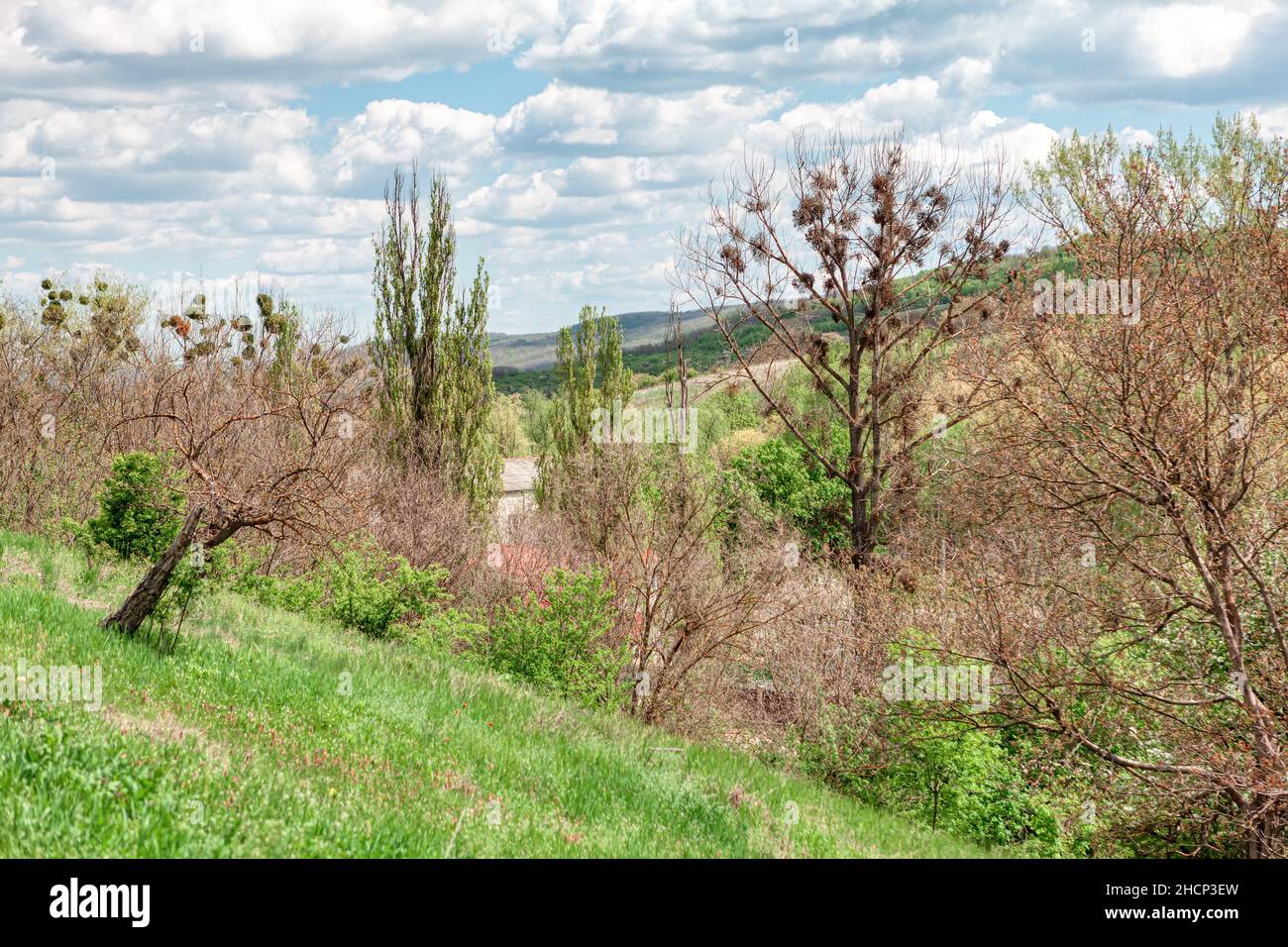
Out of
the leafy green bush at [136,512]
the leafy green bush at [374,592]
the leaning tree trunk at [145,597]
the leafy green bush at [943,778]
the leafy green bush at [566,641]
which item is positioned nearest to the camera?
the leaning tree trunk at [145,597]

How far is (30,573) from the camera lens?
12094mm

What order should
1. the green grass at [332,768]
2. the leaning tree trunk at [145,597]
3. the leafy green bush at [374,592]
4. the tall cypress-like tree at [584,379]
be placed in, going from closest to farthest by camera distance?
the green grass at [332,768]
the leaning tree trunk at [145,597]
the leafy green bush at [374,592]
the tall cypress-like tree at [584,379]

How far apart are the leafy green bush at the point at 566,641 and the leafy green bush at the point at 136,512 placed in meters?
5.32

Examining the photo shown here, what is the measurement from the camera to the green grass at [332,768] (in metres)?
5.59

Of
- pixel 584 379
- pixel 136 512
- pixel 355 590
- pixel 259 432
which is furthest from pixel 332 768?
pixel 584 379

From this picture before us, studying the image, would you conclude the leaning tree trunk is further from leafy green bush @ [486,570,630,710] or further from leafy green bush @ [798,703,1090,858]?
leafy green bush @ [798,703,1090,858]

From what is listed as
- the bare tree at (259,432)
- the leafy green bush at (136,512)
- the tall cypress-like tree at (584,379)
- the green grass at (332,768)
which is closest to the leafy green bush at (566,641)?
the green grass at (332,768)

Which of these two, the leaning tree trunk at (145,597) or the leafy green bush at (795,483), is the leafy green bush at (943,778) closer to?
the leaning tree trunk at (145,597)

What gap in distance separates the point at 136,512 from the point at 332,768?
9.25 meters

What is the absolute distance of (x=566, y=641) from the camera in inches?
610

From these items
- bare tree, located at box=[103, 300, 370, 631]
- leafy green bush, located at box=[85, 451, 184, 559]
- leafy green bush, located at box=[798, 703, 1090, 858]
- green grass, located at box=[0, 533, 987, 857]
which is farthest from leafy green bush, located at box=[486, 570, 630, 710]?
leafy green bush, located at box=[85, 451, 184, 559]
